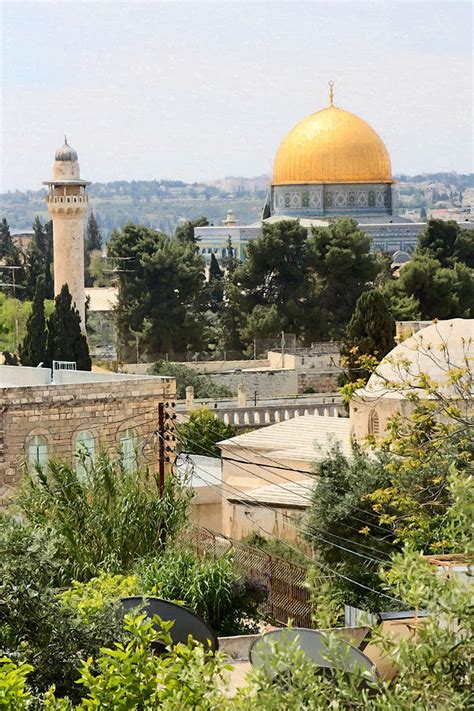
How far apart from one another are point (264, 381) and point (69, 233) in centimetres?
772

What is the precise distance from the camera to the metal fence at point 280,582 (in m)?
14.4

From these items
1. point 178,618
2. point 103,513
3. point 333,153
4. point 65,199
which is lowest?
point 103,513

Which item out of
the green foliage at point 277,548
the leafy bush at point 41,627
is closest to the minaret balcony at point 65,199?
the green foliage at point 277,548

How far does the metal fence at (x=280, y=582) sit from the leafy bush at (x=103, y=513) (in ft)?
2.31

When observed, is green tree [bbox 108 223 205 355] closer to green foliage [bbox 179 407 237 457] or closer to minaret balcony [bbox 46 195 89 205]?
minaret balcony [bbox 46 195 89 205]

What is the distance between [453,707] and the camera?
5762 mm

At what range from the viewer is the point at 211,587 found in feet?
44.0

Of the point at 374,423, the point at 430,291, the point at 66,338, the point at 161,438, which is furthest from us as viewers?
the point at 430,291

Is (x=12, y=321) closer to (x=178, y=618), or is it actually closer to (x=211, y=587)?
(x=211, y=587)

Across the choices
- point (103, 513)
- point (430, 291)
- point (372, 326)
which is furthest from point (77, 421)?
point (430, 291)

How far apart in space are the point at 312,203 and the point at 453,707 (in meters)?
54.9

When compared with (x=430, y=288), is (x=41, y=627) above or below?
above

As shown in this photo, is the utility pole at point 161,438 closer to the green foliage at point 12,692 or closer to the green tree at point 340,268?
the green foliage at point 12,692

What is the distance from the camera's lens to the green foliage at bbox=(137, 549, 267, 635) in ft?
42.1
